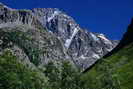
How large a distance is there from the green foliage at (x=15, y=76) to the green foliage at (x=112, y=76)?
62.0ft

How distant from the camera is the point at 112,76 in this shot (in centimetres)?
8344

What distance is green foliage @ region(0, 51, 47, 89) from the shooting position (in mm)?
80875

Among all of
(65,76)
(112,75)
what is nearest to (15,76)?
(65,76)

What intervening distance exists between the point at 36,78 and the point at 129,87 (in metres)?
48.6

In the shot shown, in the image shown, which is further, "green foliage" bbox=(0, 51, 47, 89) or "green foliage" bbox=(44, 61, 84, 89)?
"green foliage" bbox=(44, 61, 84, 89)

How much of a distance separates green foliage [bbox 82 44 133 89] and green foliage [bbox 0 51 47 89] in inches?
745

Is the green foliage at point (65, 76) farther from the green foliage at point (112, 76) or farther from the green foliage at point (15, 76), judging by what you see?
the green foliage at point (15, 76)

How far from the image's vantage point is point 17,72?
89688 millimetres

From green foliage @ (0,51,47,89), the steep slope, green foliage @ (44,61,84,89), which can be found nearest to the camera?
green foliage @ (0,51,47,89)

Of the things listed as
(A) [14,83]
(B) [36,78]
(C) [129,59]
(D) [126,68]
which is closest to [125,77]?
(D) [126,68]

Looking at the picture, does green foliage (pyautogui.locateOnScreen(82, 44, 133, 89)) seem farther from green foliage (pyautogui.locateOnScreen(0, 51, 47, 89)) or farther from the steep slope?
green foliage (pyautogui.locateOnScreen(0, 51, 47, 89))

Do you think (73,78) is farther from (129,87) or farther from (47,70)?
(129,87)

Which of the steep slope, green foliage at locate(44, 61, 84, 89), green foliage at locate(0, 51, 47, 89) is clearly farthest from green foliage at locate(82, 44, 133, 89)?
green foliage at locate(0, 51, 47, 89)

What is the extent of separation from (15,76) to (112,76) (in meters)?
28.1
